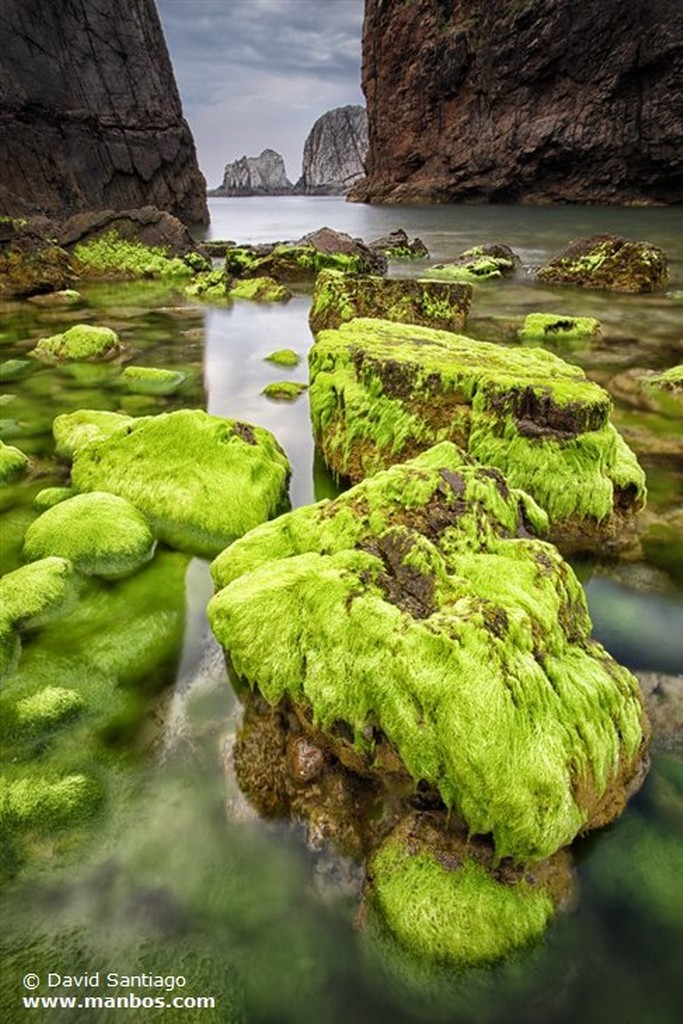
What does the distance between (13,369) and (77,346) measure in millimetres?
1441

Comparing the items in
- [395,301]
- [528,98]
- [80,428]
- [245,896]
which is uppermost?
[528,98]

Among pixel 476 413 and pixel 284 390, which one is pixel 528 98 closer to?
pixel 284 390

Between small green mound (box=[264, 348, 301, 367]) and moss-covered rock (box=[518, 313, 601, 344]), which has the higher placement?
moss-covered rock (box=[518, 313, 601, 344])

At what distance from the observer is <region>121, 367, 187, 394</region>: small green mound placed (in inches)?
460

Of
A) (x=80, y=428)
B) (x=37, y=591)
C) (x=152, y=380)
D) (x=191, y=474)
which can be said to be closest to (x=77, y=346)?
(x=152, y=380)

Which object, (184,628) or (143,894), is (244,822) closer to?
(143,894)

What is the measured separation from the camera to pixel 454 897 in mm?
3088

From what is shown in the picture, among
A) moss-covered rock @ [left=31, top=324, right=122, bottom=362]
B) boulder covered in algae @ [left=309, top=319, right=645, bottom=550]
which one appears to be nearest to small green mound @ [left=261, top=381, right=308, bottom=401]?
boulder covered in algae @ [left=309, top=319, right=645, bottom=550]

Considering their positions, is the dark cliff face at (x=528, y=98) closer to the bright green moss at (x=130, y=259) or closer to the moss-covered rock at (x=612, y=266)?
the moss-covered rock at (x=612, y=266)

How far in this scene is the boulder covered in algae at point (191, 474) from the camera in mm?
6727

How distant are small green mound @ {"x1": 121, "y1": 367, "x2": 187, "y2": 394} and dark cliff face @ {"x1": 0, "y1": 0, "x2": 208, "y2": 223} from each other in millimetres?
33558

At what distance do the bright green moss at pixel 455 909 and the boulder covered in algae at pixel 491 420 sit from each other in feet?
13.2

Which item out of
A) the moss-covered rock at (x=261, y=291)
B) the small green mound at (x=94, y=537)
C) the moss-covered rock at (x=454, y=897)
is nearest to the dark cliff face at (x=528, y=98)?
the moss-covered rock at (x=261, y=291)

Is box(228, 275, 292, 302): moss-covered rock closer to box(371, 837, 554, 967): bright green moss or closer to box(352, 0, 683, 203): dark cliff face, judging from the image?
box(371, 837, 554, 967): bright green moss
